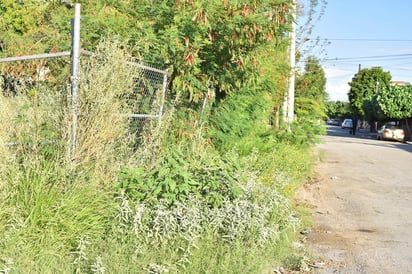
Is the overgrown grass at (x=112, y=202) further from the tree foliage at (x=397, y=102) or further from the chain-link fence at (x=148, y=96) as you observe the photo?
the tree foliage at (x=397, y=102)

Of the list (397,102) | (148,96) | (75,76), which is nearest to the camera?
(75,76)

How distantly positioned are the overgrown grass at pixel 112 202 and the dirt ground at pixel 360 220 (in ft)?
2.52

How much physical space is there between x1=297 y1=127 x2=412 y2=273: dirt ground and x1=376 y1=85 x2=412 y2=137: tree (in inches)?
1592

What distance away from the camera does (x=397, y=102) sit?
183 feet

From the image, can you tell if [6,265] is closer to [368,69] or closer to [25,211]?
[25,211]

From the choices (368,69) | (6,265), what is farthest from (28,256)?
(368,69)

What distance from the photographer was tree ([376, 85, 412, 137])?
55.1 meters

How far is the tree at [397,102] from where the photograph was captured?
181 feet

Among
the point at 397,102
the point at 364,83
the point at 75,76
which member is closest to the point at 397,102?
the point at 397,102

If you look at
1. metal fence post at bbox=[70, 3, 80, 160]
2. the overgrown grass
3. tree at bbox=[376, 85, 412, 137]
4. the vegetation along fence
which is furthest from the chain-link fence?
tree at bbox=[376, 85, 412, 137]

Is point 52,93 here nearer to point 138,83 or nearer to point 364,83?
point 138,83

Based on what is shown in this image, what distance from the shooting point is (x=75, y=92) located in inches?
247

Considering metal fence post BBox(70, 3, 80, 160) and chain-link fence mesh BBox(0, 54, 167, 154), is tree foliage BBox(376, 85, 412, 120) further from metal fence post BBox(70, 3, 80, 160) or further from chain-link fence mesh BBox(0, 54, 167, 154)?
metal fence post BBox(70, 3, 80, 160)

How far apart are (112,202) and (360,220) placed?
196 inches
